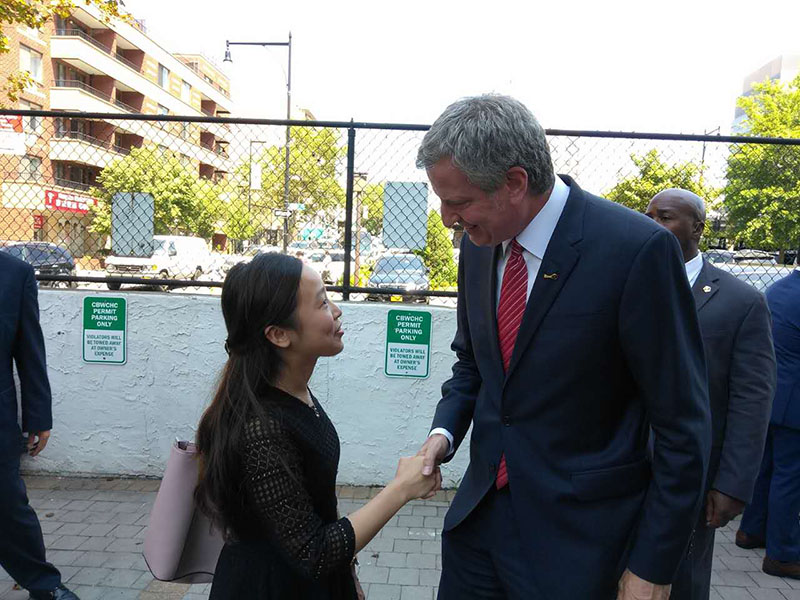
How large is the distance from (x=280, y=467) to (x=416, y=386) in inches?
140

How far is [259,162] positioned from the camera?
5457 millimetres

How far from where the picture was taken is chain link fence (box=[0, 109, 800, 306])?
203 inches

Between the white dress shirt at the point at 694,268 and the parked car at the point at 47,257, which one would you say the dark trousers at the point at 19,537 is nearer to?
the parked car at the point at 47,257

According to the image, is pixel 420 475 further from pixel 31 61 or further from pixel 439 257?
pixel 31 61

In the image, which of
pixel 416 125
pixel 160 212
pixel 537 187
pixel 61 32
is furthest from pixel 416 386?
pixel 61 32

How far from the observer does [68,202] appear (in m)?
5.24

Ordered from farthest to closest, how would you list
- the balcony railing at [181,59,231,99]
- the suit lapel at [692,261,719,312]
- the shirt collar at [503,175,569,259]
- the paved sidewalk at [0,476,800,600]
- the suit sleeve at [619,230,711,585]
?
the balcony railing at [181,59,231,99] → the paved sidewalk at [0,476,800,600] → the suit lapel at [692,261,719,312] → the shirt collar at [503,175,569,259] → the suit sleeve at [619,230,711,585]

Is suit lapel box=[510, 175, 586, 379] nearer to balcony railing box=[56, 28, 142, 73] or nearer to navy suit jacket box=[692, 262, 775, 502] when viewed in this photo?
navy suit jacket box=[692, 262, 775, 502]

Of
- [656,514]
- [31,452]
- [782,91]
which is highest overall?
[782,91]

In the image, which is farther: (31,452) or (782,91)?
(782,91)

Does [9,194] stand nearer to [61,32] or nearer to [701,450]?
[701,450]

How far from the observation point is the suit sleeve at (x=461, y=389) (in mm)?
2213

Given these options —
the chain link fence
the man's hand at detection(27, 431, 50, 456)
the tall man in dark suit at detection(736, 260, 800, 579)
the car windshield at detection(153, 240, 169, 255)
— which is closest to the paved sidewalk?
the tall man in dark suit at detection(736, 260, 800, 579)

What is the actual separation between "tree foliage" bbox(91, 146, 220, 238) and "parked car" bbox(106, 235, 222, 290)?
99 mm
